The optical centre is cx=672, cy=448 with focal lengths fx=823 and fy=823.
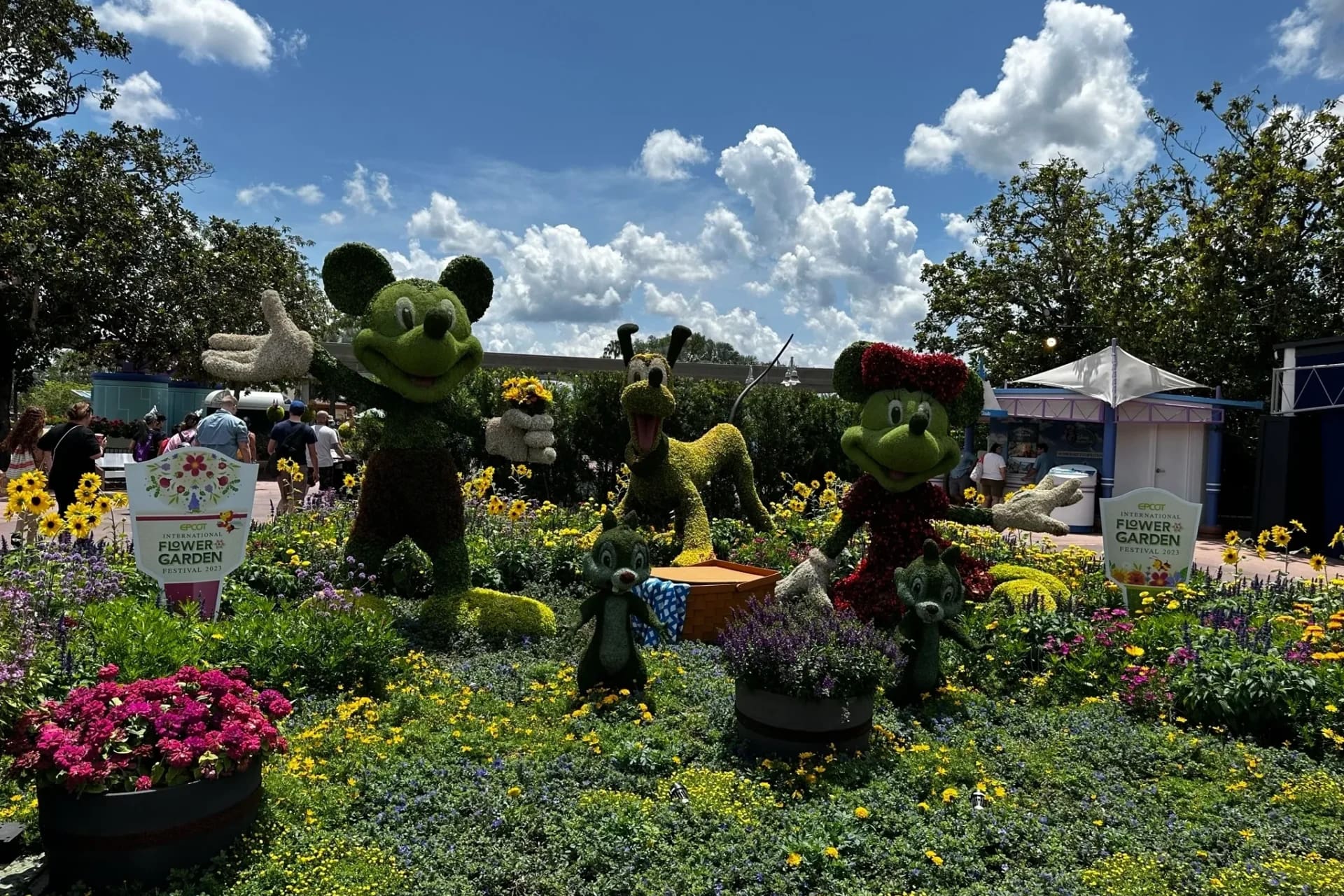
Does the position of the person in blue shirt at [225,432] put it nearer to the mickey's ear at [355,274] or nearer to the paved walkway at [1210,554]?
the paved walkway at [1210,554]

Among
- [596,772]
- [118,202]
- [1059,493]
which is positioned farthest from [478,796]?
[118,202]

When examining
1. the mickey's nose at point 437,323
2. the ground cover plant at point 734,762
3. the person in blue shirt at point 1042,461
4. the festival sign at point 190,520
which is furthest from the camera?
the person in blue shirt at point 1042,461

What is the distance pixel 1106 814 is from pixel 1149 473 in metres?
12.5

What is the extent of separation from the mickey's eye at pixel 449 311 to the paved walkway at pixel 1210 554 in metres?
3.74

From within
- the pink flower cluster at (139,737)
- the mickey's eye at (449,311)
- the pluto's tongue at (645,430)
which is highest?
the mickey's eye at (449,311)

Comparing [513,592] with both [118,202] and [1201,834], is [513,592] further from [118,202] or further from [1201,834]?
[118,202]

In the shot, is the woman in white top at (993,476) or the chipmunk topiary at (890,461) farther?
the woman in white top at (993,476)

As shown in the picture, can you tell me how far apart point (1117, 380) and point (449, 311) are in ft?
37.9

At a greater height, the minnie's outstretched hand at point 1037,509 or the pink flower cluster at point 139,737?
the minnie's outstretched hand at point 1037,509

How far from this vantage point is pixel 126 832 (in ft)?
8.56

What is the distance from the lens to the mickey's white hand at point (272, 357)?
5484mm

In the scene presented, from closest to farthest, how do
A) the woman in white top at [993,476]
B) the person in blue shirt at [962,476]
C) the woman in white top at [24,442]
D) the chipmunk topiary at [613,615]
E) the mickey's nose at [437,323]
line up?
the chipmunk topiary at [613,615] < the mickey's nose at [437,323] < the woman in white top at [24,442] < the woman in white top at [993,476] < the person in blue shirt at [962,476]

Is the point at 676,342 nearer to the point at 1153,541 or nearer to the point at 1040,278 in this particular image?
the point at 1153,541

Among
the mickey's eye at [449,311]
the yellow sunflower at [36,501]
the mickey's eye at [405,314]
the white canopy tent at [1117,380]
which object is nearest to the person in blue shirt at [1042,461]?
the white canopy tent at [1117,380]
